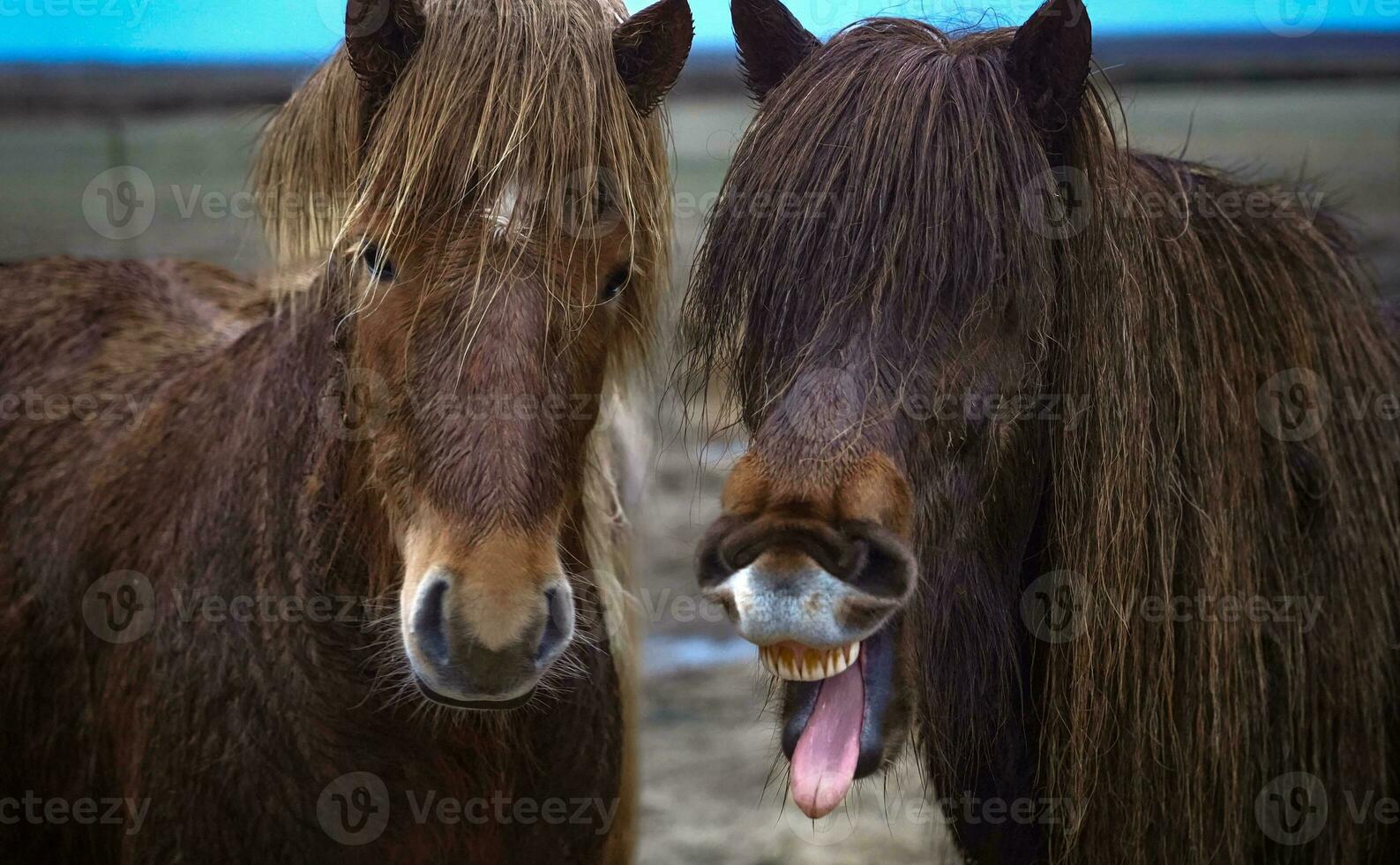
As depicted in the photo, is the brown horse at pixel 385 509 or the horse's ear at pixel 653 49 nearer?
the brown horse at pixel 385 509

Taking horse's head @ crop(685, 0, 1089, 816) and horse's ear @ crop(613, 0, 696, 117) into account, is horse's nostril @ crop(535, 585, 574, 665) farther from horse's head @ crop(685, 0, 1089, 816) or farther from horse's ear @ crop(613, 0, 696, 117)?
horse's ear @ crop(613, 0, 696, 117)

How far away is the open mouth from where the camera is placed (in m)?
1.82

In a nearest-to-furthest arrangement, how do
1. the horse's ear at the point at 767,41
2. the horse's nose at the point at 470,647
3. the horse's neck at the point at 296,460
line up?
the horse's nose at the point at 470,647 < the horse's ear at the point at 767,41 < the horse's neck at the point at 296,460

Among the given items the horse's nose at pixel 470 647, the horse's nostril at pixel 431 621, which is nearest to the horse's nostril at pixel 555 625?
the horse's nose at pixel 470 647

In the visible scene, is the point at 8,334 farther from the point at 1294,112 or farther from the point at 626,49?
the point at 1294,112

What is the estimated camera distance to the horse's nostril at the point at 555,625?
1990 millimetres

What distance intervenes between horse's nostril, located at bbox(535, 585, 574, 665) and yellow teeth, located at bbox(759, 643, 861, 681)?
37 centimetres

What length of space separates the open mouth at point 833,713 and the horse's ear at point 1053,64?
2.95ft

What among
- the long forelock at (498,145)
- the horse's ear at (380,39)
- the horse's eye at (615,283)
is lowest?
the horse's eye at (615,283)

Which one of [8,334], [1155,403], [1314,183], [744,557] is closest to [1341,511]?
[1155,403]

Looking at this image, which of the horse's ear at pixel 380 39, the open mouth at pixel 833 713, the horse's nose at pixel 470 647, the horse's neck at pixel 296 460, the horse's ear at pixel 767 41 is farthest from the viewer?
the horse's neck at pixel 296 460

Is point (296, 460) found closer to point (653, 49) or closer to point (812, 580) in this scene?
point (653, 49)

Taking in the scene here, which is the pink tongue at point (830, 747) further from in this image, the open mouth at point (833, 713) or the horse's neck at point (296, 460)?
the horse's neck at point (296, 460)

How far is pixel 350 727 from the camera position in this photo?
7.82 ft
